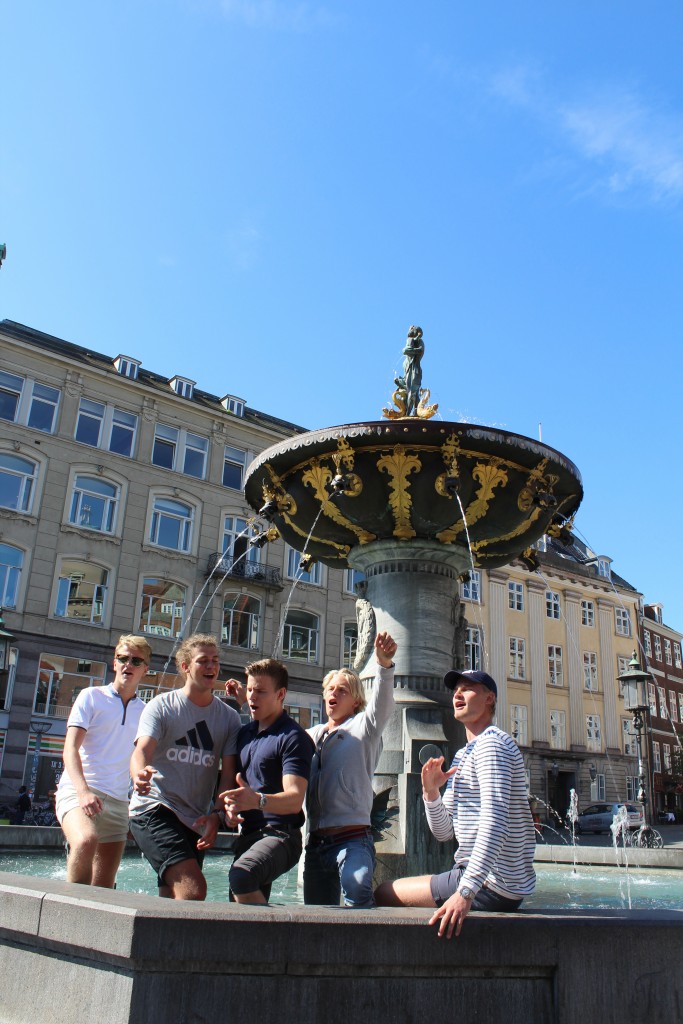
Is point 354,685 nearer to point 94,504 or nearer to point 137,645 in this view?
point 137,645

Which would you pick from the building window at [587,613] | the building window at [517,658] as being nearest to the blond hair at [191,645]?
the building window at [517,658]

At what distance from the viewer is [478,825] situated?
10.5 feet

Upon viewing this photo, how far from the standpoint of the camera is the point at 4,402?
2880 cm

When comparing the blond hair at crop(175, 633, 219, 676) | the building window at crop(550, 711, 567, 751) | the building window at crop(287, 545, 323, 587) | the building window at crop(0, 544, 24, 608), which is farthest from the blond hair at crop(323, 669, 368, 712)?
the building window at crop(550, 711, 567, 751)

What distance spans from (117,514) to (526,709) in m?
22.8

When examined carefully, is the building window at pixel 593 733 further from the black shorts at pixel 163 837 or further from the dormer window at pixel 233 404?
the black shorts at pixel 163 837

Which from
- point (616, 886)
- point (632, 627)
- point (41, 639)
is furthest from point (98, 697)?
point (632, 627)

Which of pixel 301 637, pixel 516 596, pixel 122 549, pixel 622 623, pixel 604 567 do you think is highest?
pixel 604 567

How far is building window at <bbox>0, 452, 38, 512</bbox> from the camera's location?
27969mm

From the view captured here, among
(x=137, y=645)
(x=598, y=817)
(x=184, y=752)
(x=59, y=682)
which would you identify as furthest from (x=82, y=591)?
(x=184, y=752)

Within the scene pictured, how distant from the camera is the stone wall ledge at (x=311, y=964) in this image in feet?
9.12

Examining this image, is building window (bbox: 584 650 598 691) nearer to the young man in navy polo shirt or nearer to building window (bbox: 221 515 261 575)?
building window (bbox: 221 515 261 575)

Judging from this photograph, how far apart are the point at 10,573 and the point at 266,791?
25.7m

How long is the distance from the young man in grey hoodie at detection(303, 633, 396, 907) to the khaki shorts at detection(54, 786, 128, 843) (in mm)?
966
